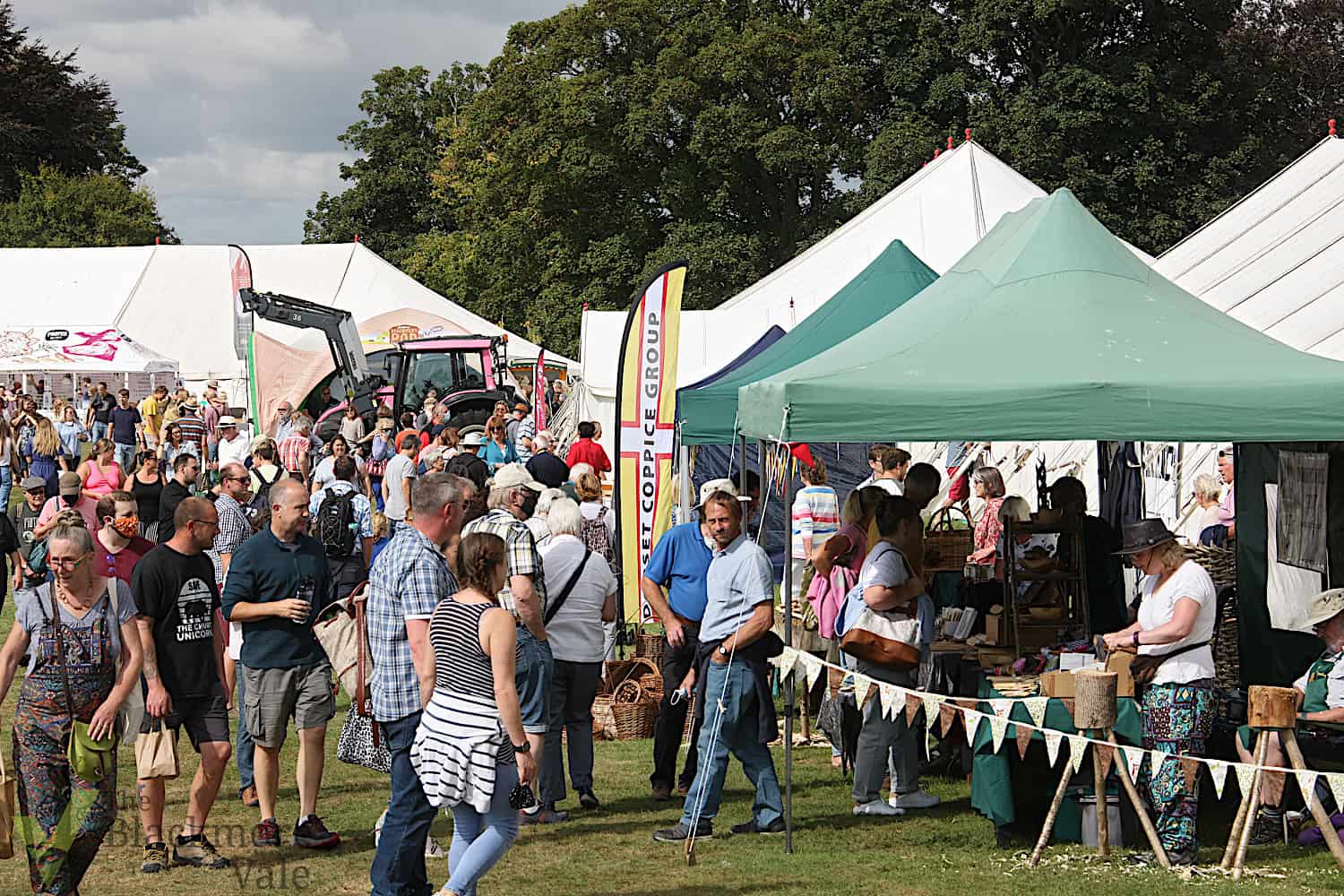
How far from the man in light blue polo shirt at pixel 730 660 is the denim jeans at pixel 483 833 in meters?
1.82

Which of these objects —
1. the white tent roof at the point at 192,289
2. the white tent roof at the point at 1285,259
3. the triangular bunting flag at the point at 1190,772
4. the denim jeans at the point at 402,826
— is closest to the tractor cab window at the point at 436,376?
the white tent roof at the point at 192,289

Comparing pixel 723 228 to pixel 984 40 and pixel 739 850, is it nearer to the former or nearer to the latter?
pixel 984 40

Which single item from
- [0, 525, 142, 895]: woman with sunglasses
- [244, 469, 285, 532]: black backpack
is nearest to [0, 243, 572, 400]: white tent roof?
[244, 469, 285, 532]: black backpack

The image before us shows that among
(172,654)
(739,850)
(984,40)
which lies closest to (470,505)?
(172,654)

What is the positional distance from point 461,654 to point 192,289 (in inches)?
1327

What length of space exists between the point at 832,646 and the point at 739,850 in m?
1.95

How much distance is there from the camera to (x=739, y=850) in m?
6.81

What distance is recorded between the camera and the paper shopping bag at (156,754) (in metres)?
6.17

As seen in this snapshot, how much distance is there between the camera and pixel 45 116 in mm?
54250

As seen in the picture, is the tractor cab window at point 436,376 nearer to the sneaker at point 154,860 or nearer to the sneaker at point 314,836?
the sneaker at point 314,836

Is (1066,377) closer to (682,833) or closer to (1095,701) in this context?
(1095,701)

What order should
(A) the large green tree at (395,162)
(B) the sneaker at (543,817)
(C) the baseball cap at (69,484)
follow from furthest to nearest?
(A) the large green tree at (395,162)
(C) the baseball cap at (69,484)
(B) the sneaker at (543,817)

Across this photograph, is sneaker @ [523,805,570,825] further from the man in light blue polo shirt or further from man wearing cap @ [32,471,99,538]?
man wearing cap @ [32,471,99,538]

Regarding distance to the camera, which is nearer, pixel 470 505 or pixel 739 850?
pixel 470 505
